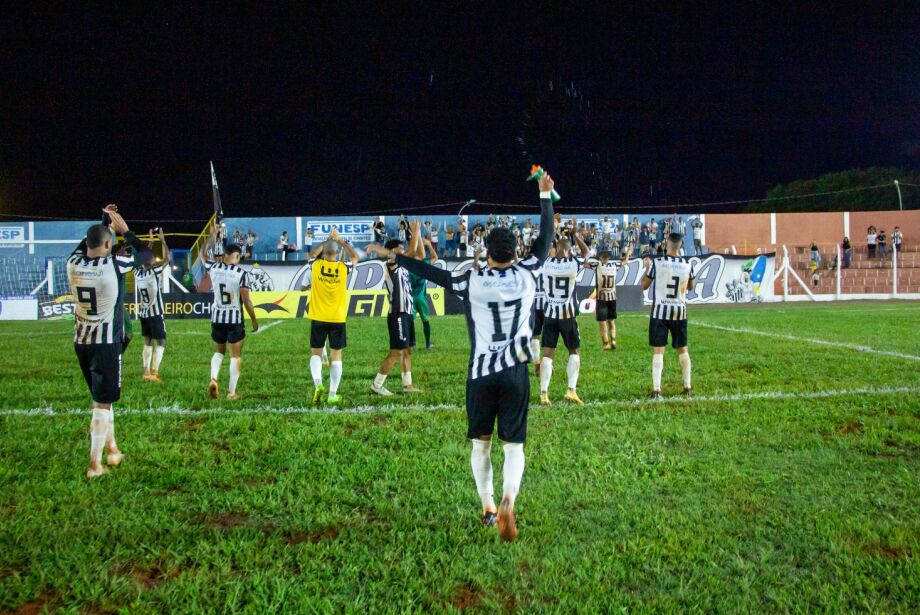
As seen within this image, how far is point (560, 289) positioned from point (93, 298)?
5.88 meters

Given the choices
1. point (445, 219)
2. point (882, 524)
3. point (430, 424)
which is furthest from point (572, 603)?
point (445, 219)

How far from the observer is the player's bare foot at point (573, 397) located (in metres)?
8.73

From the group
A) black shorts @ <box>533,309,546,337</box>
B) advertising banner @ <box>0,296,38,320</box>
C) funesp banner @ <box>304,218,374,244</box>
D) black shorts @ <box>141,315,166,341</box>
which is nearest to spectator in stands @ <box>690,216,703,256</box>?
funesp banner @ <box>304,218,374,244</box>

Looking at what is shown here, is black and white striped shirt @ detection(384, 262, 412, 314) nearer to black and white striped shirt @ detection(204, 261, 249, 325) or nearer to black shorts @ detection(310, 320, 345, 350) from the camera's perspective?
black shorts @ detection(310, 320, 345, 350)

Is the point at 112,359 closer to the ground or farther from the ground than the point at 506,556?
farther from the ground

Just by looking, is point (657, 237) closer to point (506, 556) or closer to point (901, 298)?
point (901, 298)

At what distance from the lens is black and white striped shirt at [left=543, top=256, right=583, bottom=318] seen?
30.7 feet

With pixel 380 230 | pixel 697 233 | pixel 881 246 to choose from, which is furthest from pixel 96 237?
pixel 881 246

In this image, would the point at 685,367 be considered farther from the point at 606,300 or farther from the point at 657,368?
the point at 606,300

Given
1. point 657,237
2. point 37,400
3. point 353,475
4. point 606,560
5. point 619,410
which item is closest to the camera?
point 606,560

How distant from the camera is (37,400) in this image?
9.04m

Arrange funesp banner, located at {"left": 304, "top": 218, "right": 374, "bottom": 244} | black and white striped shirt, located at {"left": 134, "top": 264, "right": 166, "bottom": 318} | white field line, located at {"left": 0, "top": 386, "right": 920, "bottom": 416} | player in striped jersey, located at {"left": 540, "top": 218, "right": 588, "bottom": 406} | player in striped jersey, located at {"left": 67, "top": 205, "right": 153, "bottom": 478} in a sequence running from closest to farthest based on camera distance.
A: player in striped jersey, located at {"left": 67, "top": 205, "right": 153, "bottom": 478} < white field line, located at {"left": 0, "top": 386, "right": 920, "bottom": 416} < player in striped jersey, located at {"left": 540, "top": 218, "right": 588, "bottom": 406} < black and white striped shirt, located at {"left": 134, "top": 264, "right": 166, "bottom": 318} < funesp banner, located at {"left": 304, "top": 218, "right": 374, "bottom": 244}

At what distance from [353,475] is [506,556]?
200 cm

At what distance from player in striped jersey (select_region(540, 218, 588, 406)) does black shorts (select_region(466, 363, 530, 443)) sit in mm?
4450
